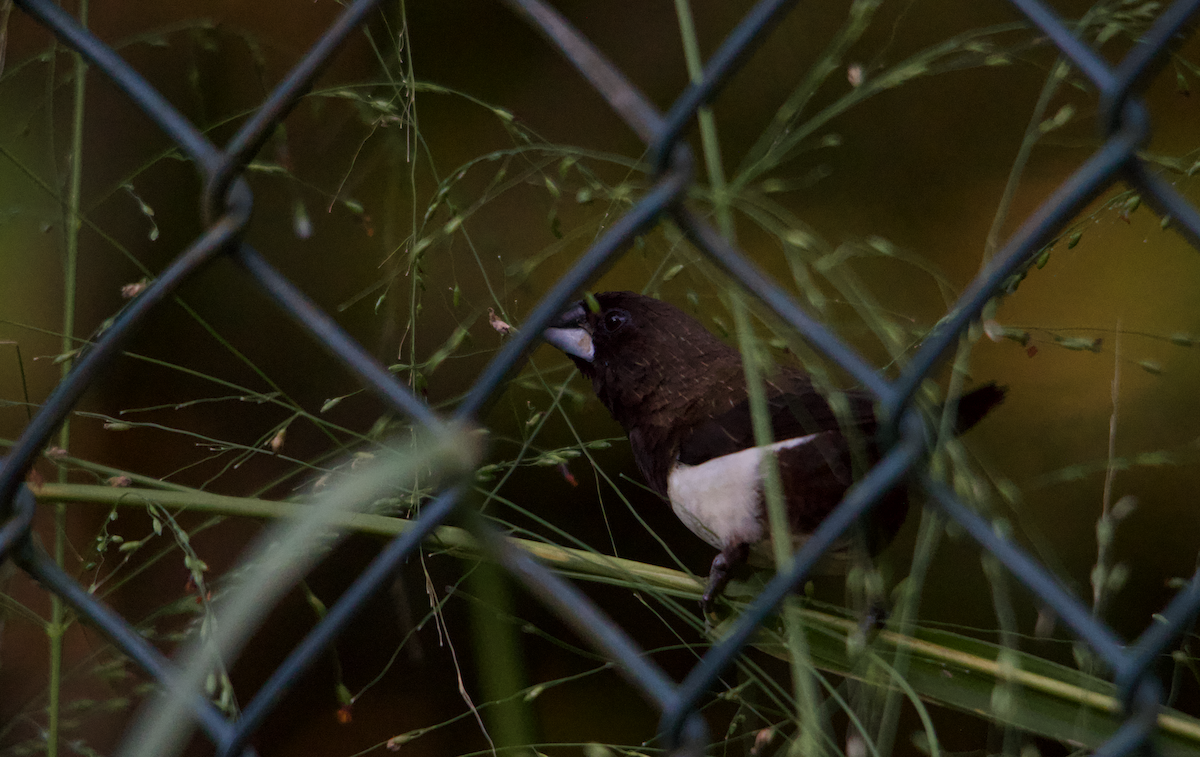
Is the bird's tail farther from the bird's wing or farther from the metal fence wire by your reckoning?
the metal fence wire

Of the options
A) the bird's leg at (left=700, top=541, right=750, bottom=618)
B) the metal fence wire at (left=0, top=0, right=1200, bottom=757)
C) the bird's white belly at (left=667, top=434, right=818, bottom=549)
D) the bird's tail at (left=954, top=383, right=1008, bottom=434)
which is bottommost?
the bird's leg at (left=700, top=541, right=750, bottom=618)

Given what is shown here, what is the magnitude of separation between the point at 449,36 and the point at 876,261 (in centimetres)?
79

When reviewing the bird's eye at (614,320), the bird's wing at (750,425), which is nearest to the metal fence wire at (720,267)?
the bird's wing at (750,425)

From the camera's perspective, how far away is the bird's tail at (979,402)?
1029 mm

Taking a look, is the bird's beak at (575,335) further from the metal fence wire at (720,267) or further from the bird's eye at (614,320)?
the metal fence wire at (720,267)

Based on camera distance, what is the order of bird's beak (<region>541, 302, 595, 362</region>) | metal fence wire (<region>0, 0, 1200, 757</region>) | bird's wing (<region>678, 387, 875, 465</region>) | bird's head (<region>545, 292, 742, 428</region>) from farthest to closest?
1. bird's beak (<region>541, 302, 595, 362</region>)
2. bird's head (<region>545, 292, 742, 428</region>)
3. bird's wing (<region>678, 387, 875, 465</region>)
4. metal fence wire (<region>0, 0, 1200, 757</region>)

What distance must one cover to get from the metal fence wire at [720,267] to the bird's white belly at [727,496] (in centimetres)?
79

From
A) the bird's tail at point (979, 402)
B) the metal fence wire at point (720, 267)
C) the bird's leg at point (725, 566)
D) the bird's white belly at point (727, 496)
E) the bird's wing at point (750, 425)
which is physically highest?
the metal fence wire at point (720, 267)

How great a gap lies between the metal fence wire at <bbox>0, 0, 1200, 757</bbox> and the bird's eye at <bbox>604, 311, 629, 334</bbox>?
3.68 ft

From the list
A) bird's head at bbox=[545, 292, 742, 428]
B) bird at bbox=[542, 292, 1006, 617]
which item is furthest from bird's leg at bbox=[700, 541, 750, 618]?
bird's head at bbox=[545, 292, 742, 428]

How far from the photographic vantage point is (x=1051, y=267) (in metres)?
1.61

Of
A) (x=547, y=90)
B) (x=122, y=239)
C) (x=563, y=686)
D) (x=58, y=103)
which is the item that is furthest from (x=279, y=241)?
(x=563, y=686)

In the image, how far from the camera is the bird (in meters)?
1.17

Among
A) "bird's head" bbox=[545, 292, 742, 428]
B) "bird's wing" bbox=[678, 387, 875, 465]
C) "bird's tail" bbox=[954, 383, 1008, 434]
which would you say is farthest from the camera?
"bird's head" bbox=[545, 292, 742, 428]
